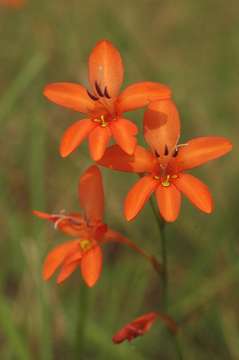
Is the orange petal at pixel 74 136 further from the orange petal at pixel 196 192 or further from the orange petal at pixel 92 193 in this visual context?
the orange petal at pixel 196 192

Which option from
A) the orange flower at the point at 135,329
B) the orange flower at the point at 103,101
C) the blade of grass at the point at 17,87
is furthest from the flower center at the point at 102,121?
the blade of grass at the point at 17,87

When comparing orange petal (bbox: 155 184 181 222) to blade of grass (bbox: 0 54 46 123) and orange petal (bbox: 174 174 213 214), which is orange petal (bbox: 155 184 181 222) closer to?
orange petal (bbox: 174 174 213 214)

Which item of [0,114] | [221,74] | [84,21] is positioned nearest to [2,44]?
[84,21]

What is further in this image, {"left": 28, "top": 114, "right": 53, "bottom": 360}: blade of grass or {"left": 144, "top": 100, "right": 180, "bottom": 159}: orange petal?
{"left": 28, "top": 114, "right": 53, "bottom": 360}: blade of grass

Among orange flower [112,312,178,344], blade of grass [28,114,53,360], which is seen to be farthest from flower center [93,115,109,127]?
blade of grass [28,114,53,360]

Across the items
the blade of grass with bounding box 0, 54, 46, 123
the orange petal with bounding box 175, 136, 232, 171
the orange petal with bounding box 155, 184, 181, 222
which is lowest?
the orange petal with bounding box 155, 184, 181, 222

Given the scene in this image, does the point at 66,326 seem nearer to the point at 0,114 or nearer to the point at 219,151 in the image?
the point at 0,114

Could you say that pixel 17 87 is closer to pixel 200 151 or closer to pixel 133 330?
pixel 200 151

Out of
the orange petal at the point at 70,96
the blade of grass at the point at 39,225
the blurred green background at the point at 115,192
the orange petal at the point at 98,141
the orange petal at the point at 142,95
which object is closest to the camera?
the orange petal at the point at 98,141
